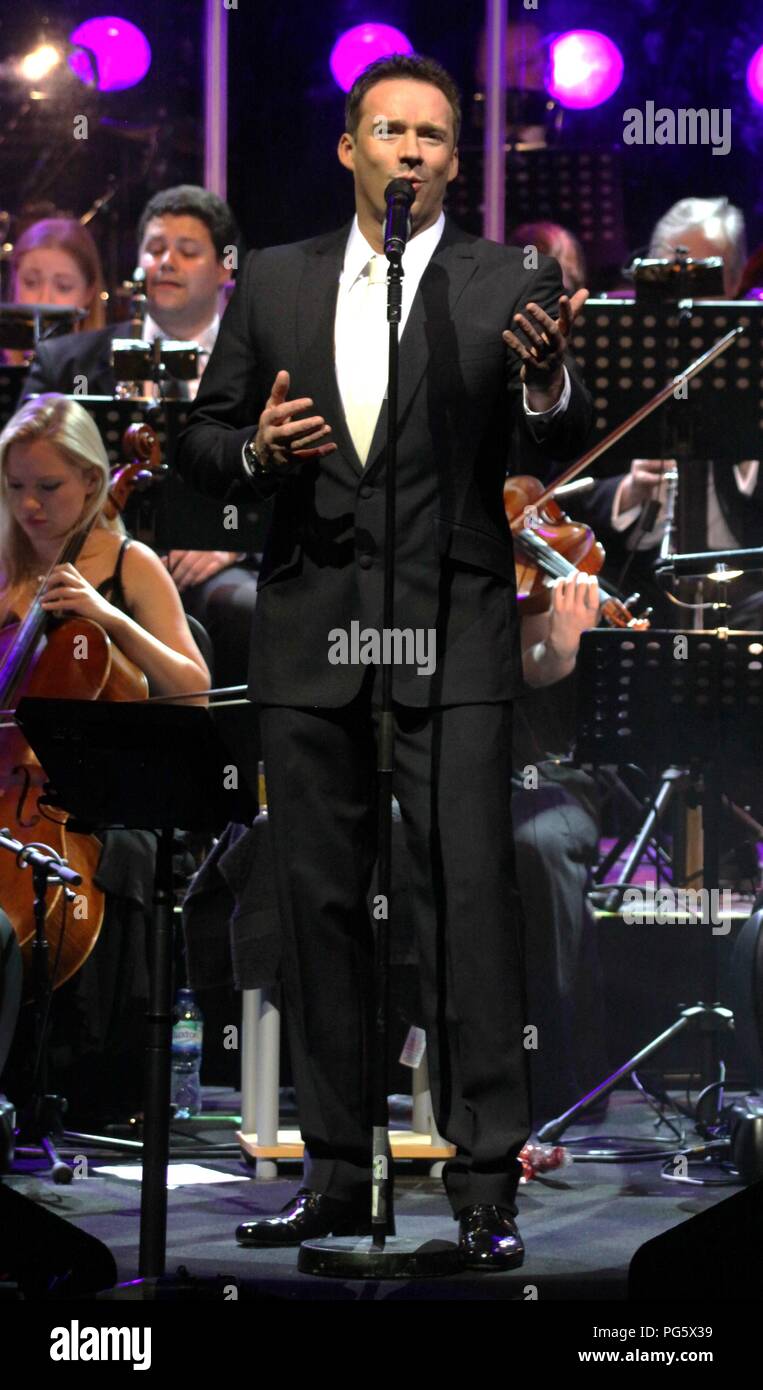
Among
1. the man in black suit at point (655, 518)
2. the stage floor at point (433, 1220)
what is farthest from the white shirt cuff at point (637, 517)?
the stage floor at point (433, 1220)

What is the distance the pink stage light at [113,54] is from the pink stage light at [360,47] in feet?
2.21

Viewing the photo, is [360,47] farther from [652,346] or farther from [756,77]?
[652,346]

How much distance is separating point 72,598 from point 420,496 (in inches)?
62.1

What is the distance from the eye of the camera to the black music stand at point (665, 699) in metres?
4.29

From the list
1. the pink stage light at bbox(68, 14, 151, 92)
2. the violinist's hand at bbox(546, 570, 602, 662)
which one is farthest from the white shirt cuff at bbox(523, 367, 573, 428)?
the pink stage light at bbox(68, 14, 151, 92)

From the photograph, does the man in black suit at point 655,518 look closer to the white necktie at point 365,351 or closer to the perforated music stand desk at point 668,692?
the perforated music stand desk at point 668,692

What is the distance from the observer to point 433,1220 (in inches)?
145

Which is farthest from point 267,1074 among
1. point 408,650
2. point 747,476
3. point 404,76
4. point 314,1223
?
point 747,476

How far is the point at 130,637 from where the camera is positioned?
14.8 ft

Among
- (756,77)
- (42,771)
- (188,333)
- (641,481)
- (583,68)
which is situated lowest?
(42,771)

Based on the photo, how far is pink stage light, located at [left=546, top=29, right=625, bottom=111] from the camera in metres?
6.66

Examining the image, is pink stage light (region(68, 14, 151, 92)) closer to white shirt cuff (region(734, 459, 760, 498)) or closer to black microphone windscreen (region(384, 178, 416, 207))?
white shirt cuff (region(734, 459, 760, 498))
